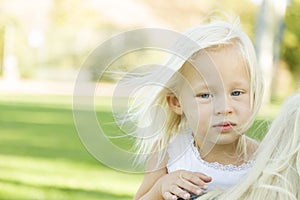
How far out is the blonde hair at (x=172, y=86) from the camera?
7.18 ft

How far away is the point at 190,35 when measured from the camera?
2209 millimetres

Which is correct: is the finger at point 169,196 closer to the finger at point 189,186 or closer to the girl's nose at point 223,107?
the finger at point 189,186

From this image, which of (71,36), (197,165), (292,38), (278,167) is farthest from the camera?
(292,38)

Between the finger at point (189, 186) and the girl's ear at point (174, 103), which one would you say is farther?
the girl's ear at point (174, 103)

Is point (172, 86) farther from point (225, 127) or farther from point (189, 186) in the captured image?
point (189, 186)

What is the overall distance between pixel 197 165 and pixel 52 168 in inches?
188

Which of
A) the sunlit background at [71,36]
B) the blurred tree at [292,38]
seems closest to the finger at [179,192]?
the sunlit background at [71,36]

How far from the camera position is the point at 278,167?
5.81ft

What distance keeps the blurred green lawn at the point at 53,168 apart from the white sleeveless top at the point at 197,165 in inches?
5.3

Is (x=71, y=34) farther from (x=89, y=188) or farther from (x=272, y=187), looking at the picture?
(x=272, y=187)

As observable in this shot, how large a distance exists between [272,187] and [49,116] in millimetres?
12931

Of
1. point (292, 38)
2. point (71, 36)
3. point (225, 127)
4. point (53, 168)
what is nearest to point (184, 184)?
point (225, 127)

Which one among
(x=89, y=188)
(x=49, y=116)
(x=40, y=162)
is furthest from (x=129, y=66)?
(x=49, y=116)

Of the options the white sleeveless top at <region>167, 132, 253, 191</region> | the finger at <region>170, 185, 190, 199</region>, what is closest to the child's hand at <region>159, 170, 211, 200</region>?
the finger at <region>170, 185, 190, 199</region>
